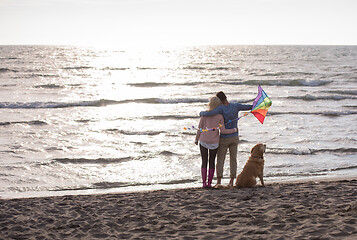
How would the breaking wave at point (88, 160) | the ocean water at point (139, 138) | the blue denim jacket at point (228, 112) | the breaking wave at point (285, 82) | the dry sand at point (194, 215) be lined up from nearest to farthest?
the dry sand at point (194, 215), the blue denim jacket at point (228, 112), the ocean water at point (139, 138), the breaking wave at point (88, 160), the breaking wave at point (285, 82)

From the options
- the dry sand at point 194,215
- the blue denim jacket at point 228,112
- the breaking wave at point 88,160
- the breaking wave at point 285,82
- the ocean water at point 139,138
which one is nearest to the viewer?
the dry sand at point 194,215

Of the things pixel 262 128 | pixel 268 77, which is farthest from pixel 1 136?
pixel 268 77

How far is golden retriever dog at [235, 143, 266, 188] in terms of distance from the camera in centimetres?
761

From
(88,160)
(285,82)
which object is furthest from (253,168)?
(285,82)

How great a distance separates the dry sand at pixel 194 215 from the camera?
5.25m

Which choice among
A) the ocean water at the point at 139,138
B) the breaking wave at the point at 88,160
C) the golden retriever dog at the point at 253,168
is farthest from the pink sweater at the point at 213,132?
the breaking wave at the point at 88,160

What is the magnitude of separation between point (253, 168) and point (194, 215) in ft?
6.61

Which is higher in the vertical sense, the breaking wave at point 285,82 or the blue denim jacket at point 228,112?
the breaking wave at point 285,82

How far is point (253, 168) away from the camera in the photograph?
25.1 feet

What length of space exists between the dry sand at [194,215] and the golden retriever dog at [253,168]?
0.29m

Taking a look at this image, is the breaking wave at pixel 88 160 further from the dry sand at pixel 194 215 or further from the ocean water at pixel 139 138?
the dry sand at pixel 194 215

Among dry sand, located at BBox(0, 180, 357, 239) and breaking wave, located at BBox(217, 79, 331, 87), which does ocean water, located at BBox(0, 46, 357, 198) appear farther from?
breaking wave, located at BBox(217, 79, 331, 87)

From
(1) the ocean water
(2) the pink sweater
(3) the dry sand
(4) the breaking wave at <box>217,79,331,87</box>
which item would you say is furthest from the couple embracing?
(4) the breaking wave at <box>217,79,331,87</box>

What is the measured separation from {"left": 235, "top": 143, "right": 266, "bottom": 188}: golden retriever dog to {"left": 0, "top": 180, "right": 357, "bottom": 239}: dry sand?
29cm
